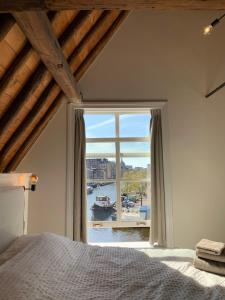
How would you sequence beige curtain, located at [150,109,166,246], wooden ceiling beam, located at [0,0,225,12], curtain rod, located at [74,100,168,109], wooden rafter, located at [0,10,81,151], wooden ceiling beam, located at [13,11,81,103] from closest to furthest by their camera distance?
1. wooden ceiling beam, located at [0,0,225,12]
2. wooden ceiling beam, located at [13,11,81,103]
3. wooden rafter, located at [0,10,81,151]
4. beige curtain, located at [150,109,166,246]
5. curtain rod, located at [74,100,168,109]

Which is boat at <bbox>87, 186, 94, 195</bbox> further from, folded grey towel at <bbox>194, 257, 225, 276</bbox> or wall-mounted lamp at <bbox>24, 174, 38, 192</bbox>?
folded grey towel at <bbox>194, 257, 225, 276</bbox>

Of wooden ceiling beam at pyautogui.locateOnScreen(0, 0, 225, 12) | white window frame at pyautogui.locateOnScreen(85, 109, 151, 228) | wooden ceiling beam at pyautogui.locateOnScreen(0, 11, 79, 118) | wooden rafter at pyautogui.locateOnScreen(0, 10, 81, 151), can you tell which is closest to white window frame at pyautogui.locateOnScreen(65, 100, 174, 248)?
white window frame at pyautogui.locateOnScreen(85, 109, 151, 228)

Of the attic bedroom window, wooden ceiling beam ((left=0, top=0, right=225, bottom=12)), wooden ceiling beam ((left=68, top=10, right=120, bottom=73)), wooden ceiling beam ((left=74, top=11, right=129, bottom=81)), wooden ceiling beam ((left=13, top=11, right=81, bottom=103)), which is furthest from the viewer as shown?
the attic bedroom window

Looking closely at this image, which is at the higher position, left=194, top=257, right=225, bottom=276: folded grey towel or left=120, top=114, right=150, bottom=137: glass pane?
left=120, top=114, right=150, bottom=137: glass pane

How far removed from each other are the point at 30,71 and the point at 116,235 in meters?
2.55

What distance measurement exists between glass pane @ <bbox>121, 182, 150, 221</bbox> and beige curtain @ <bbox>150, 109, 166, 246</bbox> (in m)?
0.29

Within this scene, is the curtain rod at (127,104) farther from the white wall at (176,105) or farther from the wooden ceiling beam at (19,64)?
the wooden ceiling beam at (19,64)

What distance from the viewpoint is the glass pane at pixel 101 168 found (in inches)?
157

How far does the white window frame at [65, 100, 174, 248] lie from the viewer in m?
3.68

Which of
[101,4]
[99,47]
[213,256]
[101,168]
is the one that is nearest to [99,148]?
[101,168]

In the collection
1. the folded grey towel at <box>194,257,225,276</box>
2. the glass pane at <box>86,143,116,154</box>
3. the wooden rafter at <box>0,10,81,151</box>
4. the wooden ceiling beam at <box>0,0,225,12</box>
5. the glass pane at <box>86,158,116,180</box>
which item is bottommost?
the folded grey towel at <box>194,257,225,276</box>

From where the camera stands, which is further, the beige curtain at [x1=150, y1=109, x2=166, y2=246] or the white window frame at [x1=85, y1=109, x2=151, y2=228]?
the white window frame at [x1=85, y1=109, x2=151, y2=228]

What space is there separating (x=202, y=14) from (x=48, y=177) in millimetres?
3251

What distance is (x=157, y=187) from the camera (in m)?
3.72
